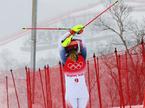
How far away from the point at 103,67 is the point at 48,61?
730mm

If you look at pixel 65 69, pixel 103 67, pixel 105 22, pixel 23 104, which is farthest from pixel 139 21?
pixel 65 69

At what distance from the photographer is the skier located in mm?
2977

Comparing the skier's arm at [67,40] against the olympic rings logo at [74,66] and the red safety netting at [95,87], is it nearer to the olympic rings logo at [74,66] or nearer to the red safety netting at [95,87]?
the olympic rings logo at [74,66]

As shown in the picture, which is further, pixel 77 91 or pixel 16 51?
pixel 16 51

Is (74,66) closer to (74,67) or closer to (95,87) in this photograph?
(74,67)

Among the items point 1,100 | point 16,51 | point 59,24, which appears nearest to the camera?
point 1,100

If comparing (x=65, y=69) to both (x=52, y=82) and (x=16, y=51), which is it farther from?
(x=16, y=51)

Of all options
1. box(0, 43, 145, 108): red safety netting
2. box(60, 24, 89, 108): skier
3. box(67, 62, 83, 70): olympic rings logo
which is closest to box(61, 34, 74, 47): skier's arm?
box(60, 24, 89, 108): skier

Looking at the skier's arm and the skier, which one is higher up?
the skier's arm

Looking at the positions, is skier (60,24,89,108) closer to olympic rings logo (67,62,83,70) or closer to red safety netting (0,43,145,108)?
olympic rings logo (67,62,83,70)

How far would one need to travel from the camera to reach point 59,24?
5746mm

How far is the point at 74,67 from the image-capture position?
118 inches

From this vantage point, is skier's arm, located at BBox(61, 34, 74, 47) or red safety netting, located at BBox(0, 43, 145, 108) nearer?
skier's arm, located at BBox(61, 34, 74, 47)

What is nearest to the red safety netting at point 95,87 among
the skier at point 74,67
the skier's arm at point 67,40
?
A: the skier at point 74,67
